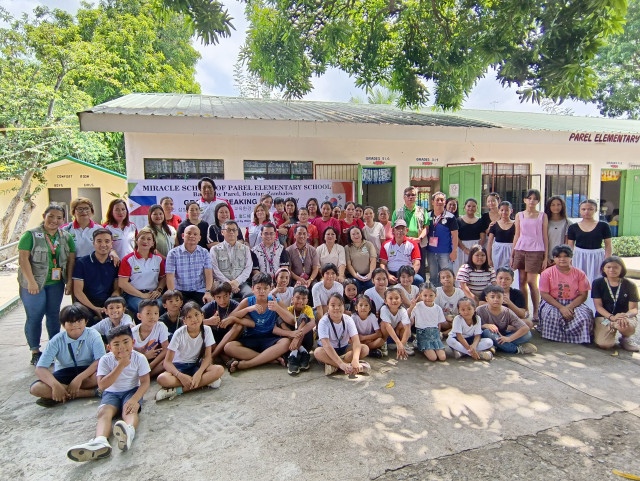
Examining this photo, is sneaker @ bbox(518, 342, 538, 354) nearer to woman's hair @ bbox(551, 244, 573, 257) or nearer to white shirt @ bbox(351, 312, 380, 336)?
woman's hair @ bbox(551, 244, 573, 257)

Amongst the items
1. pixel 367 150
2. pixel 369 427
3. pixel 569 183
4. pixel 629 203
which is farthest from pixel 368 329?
pixel 629 203

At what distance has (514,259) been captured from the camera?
554 centimetres

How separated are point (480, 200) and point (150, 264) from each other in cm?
775

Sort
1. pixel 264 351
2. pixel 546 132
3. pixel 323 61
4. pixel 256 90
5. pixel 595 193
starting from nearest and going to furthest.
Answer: pixel 264 351
pixel 323 61
pixel 546 132
pixel 595 193
pixel 256 90

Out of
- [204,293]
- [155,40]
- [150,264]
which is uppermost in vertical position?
[155,40]

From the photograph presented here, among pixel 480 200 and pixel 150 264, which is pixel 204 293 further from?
pixel 480 200

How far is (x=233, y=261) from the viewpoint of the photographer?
194 inches

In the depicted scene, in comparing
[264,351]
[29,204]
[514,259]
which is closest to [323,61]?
[514,259]

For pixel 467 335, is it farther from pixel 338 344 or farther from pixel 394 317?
pixel 338 344

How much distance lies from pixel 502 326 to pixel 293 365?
2.30m

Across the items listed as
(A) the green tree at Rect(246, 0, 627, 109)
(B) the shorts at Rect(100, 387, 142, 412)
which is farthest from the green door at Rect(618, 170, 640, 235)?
(B) the shorts at Rect(100, 387, 142, 412)

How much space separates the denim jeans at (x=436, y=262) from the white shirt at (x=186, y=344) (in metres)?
3.39

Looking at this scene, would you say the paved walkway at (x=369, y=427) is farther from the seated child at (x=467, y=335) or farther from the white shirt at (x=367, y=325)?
the white shirt at (x=367, y=325)

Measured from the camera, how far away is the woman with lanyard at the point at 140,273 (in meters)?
4.40
